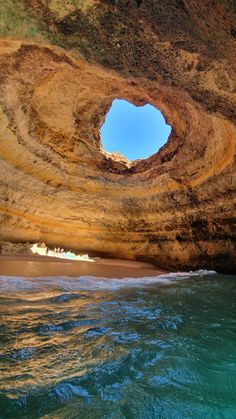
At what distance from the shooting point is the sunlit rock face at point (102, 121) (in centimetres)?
356

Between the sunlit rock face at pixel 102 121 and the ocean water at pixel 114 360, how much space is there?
3.12 metres

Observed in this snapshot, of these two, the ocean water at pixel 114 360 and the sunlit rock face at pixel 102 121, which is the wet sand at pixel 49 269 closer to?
the sunlit rock face at pixel 102 121

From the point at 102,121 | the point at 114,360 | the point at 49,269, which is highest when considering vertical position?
the point at 102,121

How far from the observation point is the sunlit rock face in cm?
356

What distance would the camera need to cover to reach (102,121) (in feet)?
25.3

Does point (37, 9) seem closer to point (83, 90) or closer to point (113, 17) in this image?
point (113, 17)

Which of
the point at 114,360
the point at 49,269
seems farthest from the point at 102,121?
the point at 114,360

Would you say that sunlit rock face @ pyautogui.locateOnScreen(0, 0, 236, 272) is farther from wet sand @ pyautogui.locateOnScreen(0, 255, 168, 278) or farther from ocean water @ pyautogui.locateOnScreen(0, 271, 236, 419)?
ocean water @ pyautogui.locateOnScreen(0, 271, 236, 419)

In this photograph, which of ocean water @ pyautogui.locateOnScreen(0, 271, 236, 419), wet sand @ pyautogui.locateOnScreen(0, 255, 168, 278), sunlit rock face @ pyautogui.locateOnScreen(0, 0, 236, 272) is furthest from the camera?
wet sand @ pyautogui.locateOnScreen(0, 255, 168, 278)

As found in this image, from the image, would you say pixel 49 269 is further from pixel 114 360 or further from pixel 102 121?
pixel 114 360

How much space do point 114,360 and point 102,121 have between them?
21.6 feet

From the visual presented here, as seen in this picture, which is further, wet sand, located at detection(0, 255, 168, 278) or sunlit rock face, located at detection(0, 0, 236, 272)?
wet sand, located at detection(0, 255, 168, 278)

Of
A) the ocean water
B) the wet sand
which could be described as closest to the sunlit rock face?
the wet sand

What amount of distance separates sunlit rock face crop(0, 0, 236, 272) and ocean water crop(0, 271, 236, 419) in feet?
10.2
